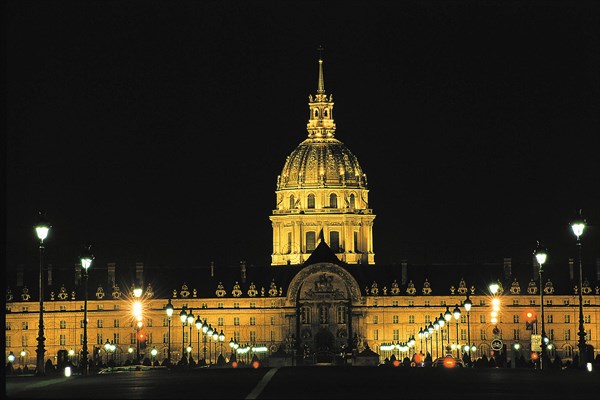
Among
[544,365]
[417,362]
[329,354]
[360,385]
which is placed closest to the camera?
[360,385]

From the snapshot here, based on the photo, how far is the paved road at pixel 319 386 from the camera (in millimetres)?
44625

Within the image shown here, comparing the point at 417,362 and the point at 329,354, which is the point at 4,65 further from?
the point at 329,354

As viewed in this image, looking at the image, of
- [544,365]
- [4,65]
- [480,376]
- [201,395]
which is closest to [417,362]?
[544,365]

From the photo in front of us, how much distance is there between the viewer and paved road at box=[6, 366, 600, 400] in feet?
146

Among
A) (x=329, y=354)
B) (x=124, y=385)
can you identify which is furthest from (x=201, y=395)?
(x=329, y=354)

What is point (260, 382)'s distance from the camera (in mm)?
51031

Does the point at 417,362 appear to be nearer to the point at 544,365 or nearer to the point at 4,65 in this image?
the point at 544,365

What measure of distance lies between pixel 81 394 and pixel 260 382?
7.02 meters

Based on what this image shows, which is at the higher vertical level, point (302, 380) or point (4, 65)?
point (4, 65)

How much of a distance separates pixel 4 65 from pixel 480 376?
943 inches

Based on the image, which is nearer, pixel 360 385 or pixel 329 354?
pixel 360 385

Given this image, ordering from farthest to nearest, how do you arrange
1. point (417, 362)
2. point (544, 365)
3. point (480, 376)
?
point (417, 362)
point (544, 365)
point (480, 376)

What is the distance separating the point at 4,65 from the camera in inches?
1462

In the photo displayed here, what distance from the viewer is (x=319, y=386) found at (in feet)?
160
